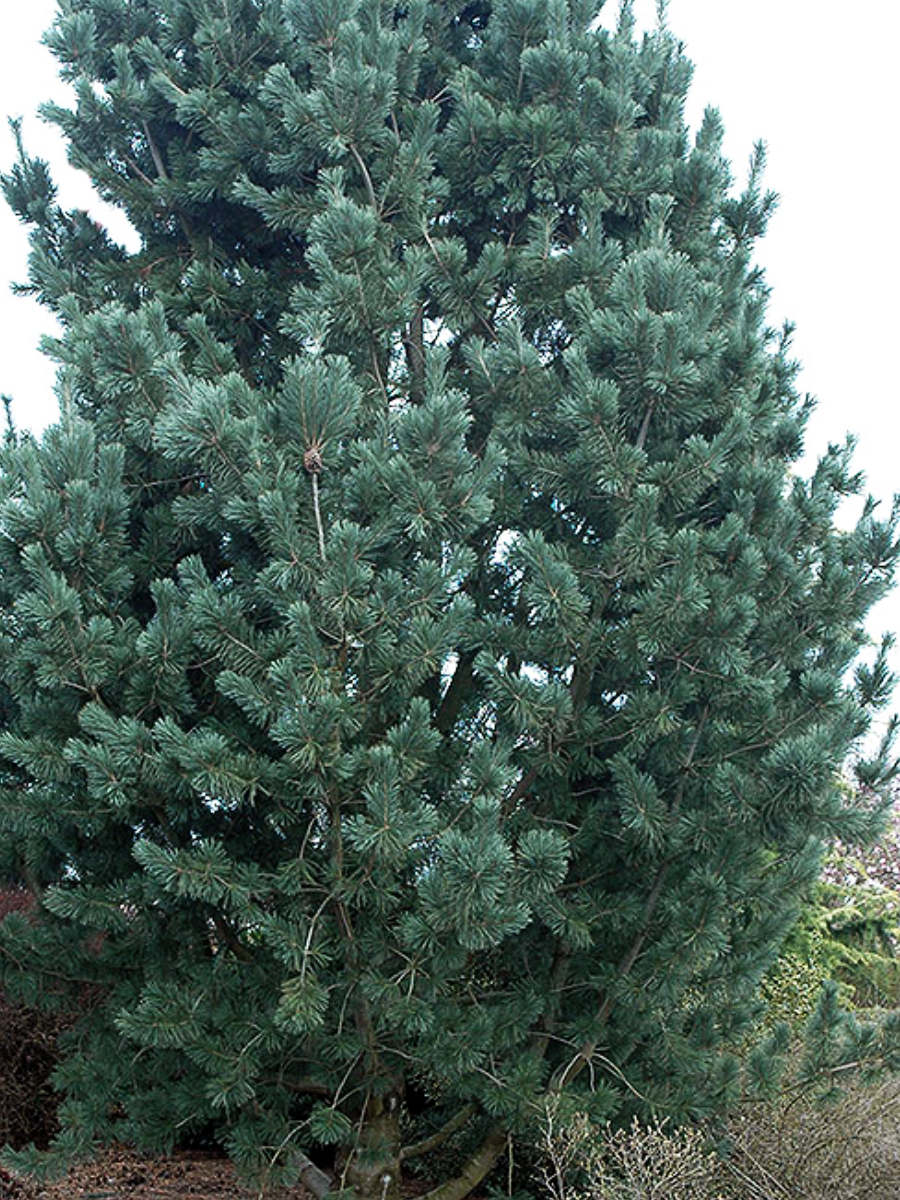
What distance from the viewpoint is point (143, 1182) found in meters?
4.84

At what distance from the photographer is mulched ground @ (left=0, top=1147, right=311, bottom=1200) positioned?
4.59 metres

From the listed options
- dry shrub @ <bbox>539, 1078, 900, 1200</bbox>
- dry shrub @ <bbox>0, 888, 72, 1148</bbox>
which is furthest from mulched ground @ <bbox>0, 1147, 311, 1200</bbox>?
dry shrub @ <bbox>539, 1078, 900, 1200</bbox>

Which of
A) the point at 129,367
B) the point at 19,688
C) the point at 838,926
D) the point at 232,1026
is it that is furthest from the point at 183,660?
the point at 838,926

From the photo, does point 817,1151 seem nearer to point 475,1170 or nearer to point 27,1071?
point 475,1170

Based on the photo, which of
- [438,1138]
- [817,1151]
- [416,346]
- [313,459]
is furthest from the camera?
[416,346]

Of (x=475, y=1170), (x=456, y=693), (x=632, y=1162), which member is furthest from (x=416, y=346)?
(x=475, y=1170)

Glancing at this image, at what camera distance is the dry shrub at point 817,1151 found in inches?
144

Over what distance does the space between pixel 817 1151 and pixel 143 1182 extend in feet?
9.12

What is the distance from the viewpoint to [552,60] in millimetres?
4000

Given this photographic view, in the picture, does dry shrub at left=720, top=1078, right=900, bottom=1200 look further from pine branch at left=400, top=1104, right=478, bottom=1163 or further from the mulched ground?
the mulched ground

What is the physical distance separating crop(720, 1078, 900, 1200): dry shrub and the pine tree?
0.24 meters

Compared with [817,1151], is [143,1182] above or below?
below

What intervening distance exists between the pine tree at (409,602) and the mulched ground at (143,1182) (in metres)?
0.87

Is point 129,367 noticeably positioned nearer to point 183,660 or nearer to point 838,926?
point 183,660
